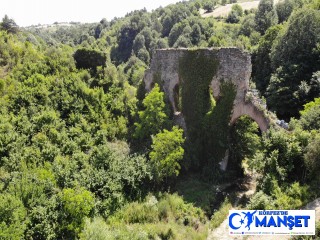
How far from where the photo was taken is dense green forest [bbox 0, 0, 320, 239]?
58.0 feet

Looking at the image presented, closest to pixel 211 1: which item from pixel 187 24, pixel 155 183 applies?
pixel 187 24

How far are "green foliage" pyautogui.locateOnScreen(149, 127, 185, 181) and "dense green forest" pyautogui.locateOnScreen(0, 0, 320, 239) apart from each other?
8cm

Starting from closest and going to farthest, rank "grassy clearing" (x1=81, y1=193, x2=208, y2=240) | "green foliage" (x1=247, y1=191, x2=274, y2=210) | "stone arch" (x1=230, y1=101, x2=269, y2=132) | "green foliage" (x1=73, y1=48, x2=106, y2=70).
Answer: "green foliage" (x1=247, y1=191, x2=274, y2=210) < "grassy clearing" (x1=81, y1=193, x2=208, y2=240) < "stone arch" (x1=230, y1=101, x2=269, y2=132) < "green foliage" (x1=73, y1=48, x2=106, y2=70)

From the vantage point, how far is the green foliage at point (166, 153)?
2198 centimetres

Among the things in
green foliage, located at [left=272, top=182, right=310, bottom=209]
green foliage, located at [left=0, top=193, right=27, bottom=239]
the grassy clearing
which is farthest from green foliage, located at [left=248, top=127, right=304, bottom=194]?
green foliage, located at [left=0, top=193, right=27, bottom=239]

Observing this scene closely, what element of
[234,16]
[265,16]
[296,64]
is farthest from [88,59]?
[234,16]

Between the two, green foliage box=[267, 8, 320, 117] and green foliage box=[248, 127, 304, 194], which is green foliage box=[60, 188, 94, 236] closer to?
green foliage box=[248, 127, 304, 194]

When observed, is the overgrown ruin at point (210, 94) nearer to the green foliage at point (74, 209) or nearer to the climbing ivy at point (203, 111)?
the climbing ivy at point (203, 111)

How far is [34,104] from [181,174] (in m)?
13.9

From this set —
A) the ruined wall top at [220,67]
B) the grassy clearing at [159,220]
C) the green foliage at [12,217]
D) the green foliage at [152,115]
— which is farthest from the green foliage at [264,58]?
the green foliage at [12,217]

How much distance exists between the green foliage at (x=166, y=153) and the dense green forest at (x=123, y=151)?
8 centimetres

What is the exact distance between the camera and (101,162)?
73.5 feet

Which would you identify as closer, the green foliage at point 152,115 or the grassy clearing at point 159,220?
the grassy clearing at point 159,220

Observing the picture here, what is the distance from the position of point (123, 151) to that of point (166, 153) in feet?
17.9
